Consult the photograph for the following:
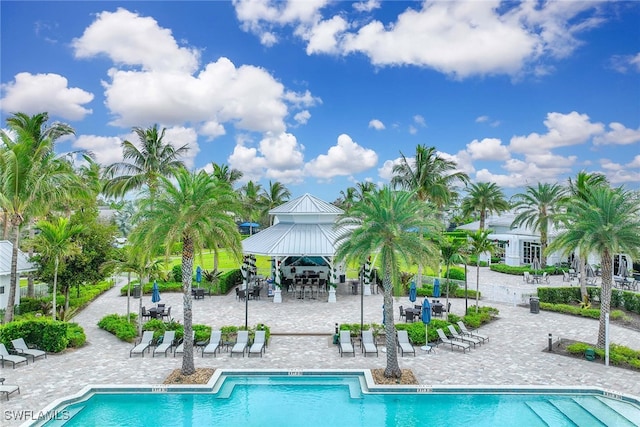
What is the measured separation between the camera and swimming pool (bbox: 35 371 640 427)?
12.7 meters

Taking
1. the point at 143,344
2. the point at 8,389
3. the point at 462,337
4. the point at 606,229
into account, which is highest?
A: the point at 606,229

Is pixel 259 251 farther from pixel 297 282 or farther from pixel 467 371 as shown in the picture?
pixel 467 371

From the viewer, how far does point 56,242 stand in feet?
65.9

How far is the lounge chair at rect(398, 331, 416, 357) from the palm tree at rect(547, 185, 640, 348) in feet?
26.0

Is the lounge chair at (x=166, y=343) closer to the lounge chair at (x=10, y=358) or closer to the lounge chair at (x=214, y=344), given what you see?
the lounge chair at (x=214, y=344)

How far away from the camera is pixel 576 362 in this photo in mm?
17141

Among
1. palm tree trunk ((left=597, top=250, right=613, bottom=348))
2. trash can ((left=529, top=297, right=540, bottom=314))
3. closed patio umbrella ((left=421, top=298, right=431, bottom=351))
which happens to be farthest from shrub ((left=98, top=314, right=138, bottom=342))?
trash can ((left=529, top=297, right=540, bottom=314))

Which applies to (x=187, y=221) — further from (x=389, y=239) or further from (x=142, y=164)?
(x=142, y=164)

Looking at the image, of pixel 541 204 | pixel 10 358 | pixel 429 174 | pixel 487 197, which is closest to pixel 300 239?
pixel 429 174

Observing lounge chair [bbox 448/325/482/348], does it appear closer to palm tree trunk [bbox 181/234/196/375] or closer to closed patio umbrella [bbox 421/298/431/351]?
closed patio umbrella [bbox 421/298/431/351]

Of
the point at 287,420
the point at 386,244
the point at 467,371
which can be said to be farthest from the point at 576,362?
the point at 287,420

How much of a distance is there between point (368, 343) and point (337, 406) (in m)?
5.01

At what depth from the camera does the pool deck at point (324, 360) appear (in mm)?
14953

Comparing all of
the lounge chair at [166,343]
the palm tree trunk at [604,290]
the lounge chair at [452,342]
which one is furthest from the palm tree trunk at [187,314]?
the palm tree trunk at [604,290]
